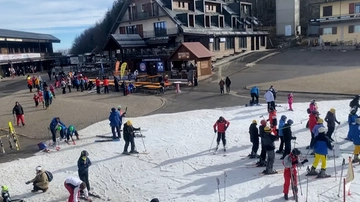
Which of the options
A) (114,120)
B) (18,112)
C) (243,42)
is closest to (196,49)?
(243,42)

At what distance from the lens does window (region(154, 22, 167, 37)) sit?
45381 mm

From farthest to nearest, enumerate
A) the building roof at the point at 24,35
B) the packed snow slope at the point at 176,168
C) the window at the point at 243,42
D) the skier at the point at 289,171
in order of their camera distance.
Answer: the building roof at the point at 24,35, the window at the point at 243,42, the packed snow slope at the point at 176,168, the skier at the point at 289,171

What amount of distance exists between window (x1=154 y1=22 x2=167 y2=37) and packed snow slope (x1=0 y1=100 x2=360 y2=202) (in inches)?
1164

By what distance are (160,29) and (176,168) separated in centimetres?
3639

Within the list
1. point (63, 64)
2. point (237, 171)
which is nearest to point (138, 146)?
point (237, 171)

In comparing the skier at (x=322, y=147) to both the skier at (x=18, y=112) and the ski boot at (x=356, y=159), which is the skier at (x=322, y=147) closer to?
the ski boot at (x=356, y=159)

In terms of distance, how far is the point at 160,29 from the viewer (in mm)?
45812

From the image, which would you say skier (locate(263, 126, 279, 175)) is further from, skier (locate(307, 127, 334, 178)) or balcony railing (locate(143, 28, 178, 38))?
balcony railing (locate(143, 28, 178, 38))

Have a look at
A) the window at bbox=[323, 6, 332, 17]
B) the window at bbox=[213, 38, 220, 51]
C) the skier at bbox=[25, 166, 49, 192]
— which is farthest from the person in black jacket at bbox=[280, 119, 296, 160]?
the window at bbox=[323, 6, 332, 17]

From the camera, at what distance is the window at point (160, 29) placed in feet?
149

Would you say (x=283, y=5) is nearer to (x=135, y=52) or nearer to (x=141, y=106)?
(x=135, y=52)

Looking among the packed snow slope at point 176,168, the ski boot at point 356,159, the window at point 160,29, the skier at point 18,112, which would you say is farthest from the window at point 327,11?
the skier at point 18,112

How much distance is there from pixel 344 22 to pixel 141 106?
1403 inches

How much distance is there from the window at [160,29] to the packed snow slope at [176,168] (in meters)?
29.6
